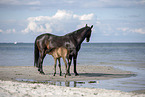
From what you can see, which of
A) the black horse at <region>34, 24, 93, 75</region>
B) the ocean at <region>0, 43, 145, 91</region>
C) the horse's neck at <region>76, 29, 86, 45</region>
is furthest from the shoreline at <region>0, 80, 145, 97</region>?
the horse's neck at <region>76, 29, 86, 45</region>

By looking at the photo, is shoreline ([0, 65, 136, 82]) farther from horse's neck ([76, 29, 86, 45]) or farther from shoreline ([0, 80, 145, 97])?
shoreline ([0, 80, 145, 97])

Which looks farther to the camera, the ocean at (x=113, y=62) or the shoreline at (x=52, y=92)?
the ocean at (x=113, y=62)

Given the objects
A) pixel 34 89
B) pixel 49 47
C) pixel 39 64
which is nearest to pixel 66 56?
pixel 49 47

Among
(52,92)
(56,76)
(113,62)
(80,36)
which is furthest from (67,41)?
(113,62)

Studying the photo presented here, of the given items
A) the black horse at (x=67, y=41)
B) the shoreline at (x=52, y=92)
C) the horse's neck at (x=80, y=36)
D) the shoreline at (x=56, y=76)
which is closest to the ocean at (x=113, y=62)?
the shoreline at (x=56, y=76)

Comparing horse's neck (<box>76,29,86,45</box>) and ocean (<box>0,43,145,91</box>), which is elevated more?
horse's neck (<box>76,29,86,45</box>)

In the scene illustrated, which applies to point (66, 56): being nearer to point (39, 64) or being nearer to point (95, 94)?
point (39, 64)

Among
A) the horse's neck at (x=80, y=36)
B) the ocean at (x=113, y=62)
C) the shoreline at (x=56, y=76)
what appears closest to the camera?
the ocean at (x=113, y=62)

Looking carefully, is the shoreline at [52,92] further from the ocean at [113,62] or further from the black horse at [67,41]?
the black horse at [67,41]

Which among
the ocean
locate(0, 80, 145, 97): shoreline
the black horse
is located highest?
the black horse

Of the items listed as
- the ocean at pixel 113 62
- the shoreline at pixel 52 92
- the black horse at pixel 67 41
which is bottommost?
the ocean at pixel 113 62

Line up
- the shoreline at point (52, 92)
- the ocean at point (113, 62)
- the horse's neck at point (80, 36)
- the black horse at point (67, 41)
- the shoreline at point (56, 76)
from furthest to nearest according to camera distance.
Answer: the horse's neck at point (80, 36), the black horse at point (67, 41), the shoreline at point (56, 76), the ocean at point (113, 62), the shoreline at point (52, 92)

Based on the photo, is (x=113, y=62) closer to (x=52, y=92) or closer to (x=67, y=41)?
A: (x=67, y=41)

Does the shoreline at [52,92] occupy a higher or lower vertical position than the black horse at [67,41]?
lower
